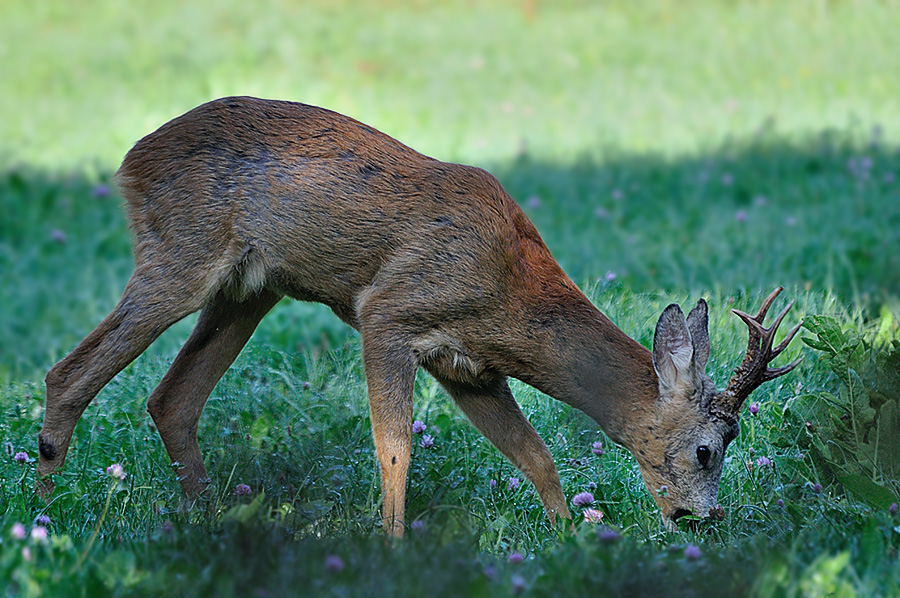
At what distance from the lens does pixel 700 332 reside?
15.7ft

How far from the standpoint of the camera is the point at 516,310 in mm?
4797

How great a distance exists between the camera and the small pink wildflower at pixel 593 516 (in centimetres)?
454

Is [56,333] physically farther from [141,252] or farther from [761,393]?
[761,393]

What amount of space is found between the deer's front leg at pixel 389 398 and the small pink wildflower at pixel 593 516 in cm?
75

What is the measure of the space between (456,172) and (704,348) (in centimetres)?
132

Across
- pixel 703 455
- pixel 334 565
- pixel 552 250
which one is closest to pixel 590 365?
pixel 703 455

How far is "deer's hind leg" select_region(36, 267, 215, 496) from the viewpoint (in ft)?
15.7

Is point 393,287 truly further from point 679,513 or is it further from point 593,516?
point 679,513

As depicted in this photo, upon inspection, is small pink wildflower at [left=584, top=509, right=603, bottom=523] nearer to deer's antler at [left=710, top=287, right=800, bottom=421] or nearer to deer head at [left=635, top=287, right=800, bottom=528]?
deer head at [left=635, top=287, right=800, bottom=528]

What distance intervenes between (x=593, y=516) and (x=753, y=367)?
2.90ft

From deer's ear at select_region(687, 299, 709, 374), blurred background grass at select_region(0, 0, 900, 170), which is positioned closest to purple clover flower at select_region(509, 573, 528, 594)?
deer's ear at select_region(687, 299, 709, 374)

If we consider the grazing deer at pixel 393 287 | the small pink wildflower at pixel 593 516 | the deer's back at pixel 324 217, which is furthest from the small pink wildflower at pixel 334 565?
the deer's back at pixel 324 217

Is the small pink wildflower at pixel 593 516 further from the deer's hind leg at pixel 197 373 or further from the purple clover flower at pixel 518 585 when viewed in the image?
the deer's hind leg at pixel 197 373

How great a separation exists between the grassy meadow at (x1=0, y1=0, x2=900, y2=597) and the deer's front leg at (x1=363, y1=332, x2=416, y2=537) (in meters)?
0.25
